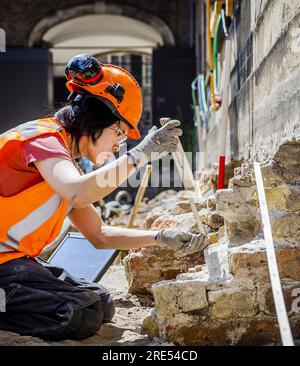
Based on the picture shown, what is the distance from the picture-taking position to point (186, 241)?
2361mm

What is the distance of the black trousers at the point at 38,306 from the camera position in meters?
2.19

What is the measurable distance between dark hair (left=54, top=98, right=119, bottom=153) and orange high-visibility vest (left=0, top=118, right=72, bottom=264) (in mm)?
56

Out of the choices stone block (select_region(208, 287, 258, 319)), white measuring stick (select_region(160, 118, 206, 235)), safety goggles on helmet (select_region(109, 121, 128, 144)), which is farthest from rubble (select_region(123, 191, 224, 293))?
stone block (select_region(208, 287, 258, 319))

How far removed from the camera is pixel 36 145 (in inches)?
82.2

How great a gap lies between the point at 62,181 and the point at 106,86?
0.53 metres

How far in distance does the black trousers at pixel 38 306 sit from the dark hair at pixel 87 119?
23.6 inches

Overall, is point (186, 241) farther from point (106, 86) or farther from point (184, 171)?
point (106, 86)

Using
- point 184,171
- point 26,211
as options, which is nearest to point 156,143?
point 184,171

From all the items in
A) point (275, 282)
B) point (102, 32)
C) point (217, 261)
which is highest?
point (102, 32)

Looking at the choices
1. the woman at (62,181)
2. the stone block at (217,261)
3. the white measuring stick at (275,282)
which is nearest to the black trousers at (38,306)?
the woman at (62,181)

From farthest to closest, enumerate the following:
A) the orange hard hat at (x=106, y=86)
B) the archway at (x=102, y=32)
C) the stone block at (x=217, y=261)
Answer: the archway at (x=102, y=32)
the orange hard hat at (x=106, y=86)
the stone block at (x=217, y=261)

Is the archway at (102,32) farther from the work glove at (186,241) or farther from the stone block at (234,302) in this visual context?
the stone block at (234,302)

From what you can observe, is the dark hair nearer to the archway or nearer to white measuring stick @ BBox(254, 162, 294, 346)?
white measuring stick @ BBox(254, 162, 294, 346)
